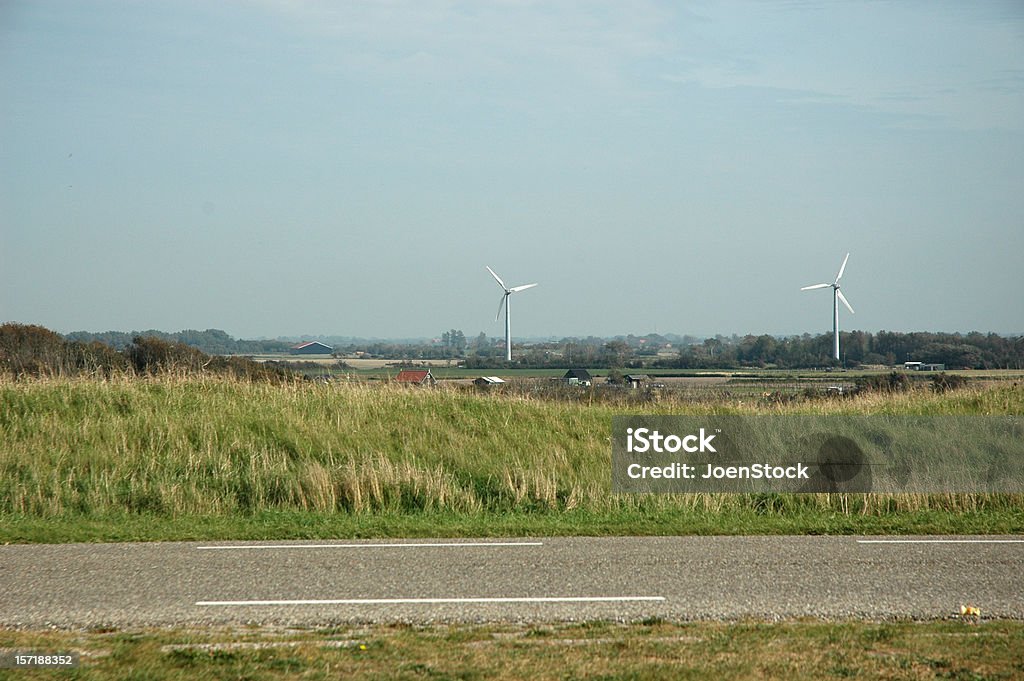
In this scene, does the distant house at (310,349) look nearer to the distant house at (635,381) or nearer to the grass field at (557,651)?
the distant house at (635,381)

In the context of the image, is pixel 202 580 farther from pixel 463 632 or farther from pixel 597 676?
pixel 597 676

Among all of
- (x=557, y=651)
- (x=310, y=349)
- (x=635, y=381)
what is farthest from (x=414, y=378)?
(x=310, y=349)

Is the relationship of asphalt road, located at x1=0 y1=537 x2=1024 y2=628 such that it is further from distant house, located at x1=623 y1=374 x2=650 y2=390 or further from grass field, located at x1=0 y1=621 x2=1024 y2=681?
distant house, located at x1=623 y1=374 x2=650 y2=390

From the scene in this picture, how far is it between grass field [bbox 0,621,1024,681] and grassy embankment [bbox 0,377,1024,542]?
4865 millimetres

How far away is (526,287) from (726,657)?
51.4m

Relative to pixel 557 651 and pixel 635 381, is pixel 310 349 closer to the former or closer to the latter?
pixel 635 381

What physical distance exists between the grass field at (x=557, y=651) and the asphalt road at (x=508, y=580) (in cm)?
43

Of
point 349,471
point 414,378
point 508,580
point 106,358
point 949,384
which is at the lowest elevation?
point 508,580

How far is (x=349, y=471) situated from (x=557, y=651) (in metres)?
9.50

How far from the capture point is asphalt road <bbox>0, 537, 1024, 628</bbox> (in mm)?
8133

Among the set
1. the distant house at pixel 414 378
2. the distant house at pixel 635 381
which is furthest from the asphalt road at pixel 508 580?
the distant house at pixel 635 381

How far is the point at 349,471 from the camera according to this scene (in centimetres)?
1599

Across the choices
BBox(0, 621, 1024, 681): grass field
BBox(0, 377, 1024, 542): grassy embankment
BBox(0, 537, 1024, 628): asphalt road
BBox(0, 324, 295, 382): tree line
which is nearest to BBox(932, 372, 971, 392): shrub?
BBox(0, 377, 1024, 542): grassy embankment

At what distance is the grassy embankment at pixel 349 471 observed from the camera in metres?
13.1
